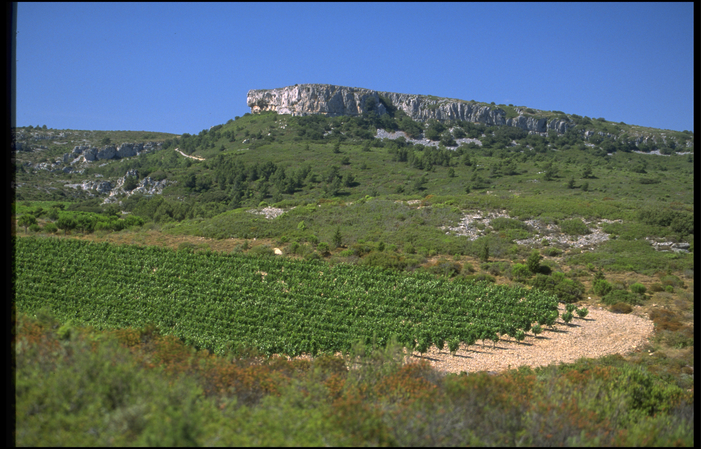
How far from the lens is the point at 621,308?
720 inches

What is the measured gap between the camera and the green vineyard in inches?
556

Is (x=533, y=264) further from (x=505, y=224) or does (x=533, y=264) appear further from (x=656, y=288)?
(x=505, y=224)

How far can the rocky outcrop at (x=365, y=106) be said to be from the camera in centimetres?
10794

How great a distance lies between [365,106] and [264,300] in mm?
99292

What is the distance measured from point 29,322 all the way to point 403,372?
732cm

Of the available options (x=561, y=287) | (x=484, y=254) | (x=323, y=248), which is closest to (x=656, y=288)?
(x=561, y=287)

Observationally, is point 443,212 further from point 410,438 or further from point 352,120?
point 352,120

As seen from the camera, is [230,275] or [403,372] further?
[230,275]

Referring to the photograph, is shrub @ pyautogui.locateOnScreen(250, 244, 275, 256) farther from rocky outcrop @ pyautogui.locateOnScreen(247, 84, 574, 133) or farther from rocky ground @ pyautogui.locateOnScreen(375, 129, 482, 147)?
rocky outcrop @ pyautogui.locateOnScreen(247, 84, 574, 133)

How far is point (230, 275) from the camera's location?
2009 cm

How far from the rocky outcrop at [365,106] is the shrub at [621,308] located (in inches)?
3792

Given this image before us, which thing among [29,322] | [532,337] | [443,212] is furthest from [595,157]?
[29,322]

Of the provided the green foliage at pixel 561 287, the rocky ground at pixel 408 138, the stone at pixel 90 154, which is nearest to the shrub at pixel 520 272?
the green foliage at pixel 561 287

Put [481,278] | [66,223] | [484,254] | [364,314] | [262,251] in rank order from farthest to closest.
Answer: [66,223], [484,254], [262,251], [481,278], [364,314]
